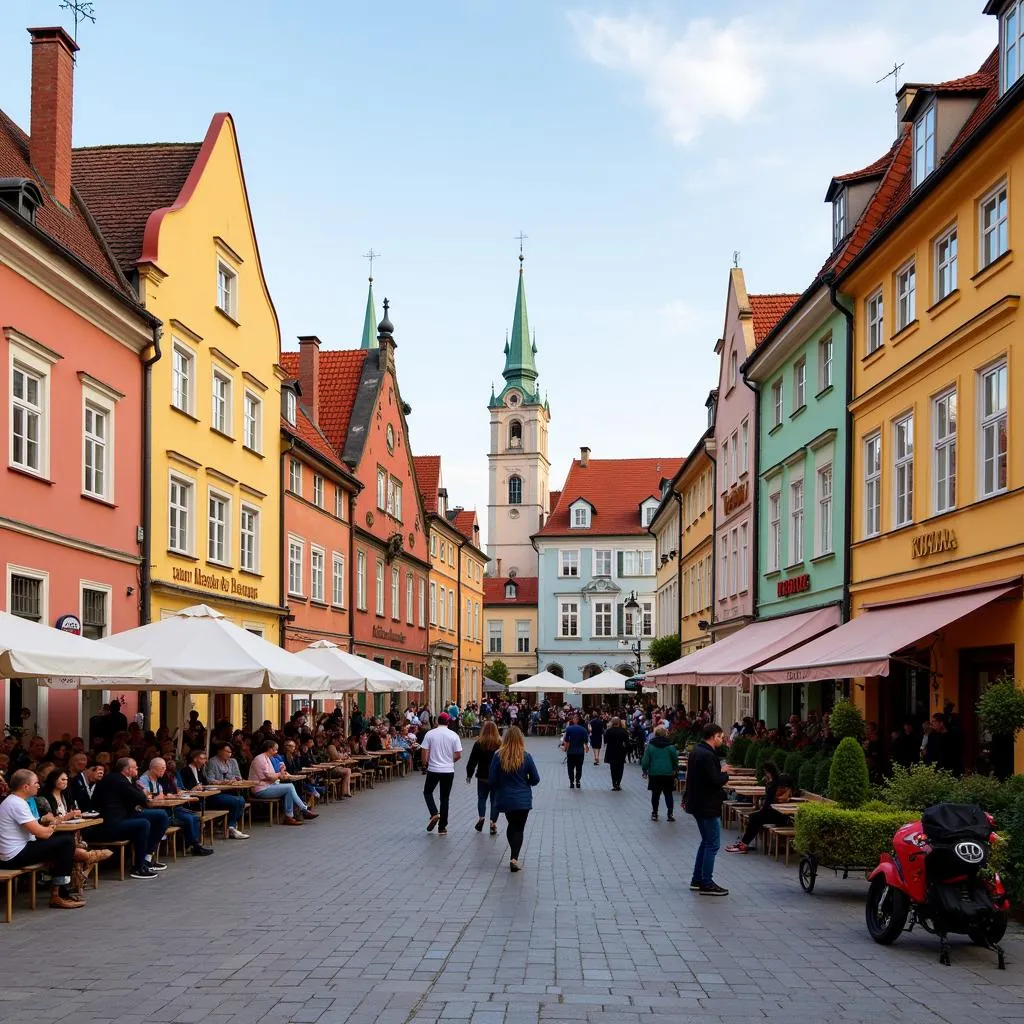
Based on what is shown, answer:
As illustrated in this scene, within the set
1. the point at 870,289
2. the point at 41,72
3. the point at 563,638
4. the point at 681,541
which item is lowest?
the point at 563,638

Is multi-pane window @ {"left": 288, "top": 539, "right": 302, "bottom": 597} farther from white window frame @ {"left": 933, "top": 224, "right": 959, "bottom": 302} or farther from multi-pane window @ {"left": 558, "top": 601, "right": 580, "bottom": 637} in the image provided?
multi-pane window @ {"left": 558, "top": 601, "right": 580, "bottom": 637}

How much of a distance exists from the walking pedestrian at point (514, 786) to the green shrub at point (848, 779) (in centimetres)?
336

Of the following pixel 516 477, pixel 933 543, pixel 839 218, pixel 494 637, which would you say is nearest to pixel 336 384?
pixel 839 218

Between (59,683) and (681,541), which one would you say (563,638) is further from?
(59,683)

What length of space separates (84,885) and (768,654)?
13.5 m

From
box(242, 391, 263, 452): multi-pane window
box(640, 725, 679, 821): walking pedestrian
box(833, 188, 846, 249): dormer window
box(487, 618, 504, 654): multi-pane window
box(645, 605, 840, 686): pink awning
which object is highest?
box(833, 188, 846, 249): dormer window

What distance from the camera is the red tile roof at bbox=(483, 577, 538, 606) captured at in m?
94.8

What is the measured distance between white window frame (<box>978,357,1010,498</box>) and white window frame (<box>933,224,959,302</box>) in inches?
74.0

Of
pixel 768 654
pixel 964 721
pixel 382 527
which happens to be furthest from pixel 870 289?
pixel 382 527

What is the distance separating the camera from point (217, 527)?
27.9 meters

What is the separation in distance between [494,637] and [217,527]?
66.8 meters

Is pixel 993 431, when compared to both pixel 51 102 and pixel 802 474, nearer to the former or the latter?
pixel 802 474

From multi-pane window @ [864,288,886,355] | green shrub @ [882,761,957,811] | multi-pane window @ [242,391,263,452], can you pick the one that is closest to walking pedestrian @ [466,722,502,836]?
green shrub @ [882,761,957,811]

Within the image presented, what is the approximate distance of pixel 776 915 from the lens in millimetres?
11469
